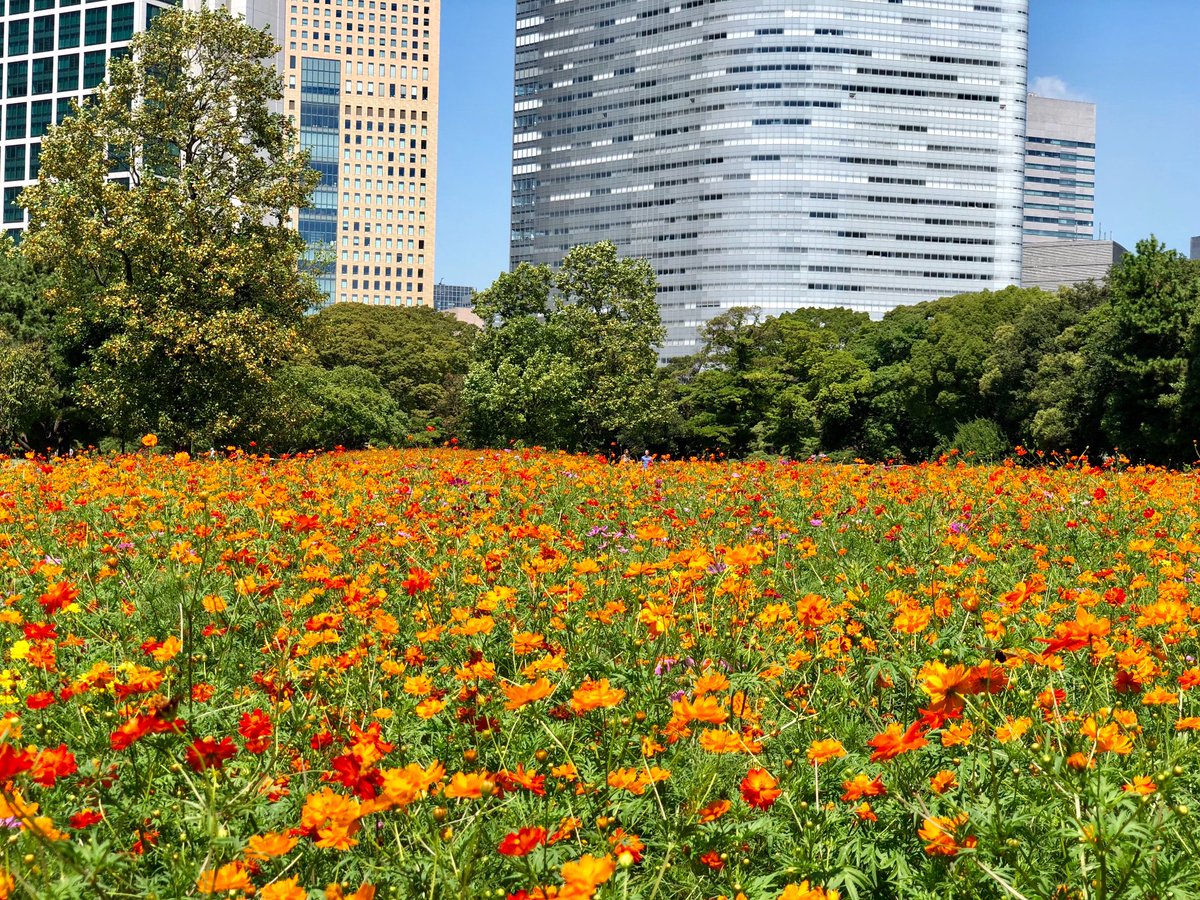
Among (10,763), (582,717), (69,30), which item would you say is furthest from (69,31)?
(10,763)

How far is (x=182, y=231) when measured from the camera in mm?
21328

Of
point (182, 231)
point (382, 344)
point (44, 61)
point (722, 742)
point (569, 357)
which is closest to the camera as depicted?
point (722, 742)

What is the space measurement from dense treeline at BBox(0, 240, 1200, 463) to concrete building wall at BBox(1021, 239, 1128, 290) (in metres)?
105

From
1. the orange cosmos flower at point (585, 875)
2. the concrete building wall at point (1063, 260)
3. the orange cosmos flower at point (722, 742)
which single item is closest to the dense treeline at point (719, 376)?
the orange cosmos flower at point (722, 742)

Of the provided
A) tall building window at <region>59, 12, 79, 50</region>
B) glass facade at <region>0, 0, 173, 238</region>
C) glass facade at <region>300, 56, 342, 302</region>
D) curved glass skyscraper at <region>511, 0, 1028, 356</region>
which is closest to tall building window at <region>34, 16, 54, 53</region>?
glass facade at <region>0, 0, 173, 238</region>

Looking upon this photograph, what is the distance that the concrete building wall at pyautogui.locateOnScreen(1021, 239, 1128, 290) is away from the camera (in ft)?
500

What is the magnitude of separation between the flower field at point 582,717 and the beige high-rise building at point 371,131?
157m

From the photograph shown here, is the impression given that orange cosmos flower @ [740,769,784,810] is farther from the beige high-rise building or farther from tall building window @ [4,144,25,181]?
the beige high-rise building

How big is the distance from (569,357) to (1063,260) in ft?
463

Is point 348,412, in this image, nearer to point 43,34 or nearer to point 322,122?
point 43,34

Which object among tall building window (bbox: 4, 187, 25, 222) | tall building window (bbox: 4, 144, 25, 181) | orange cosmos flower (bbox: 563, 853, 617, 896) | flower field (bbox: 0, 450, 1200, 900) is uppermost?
tall building window (bbox: 4, 144, 25, 181)

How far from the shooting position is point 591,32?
14925 cm

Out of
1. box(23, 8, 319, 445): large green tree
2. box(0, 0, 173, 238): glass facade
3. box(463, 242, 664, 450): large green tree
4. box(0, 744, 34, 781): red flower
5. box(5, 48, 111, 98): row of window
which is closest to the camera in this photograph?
box(0, 744, 34, 781): red flower

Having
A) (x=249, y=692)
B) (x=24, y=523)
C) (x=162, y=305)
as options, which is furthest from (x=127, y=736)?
(x=162, y=305)
